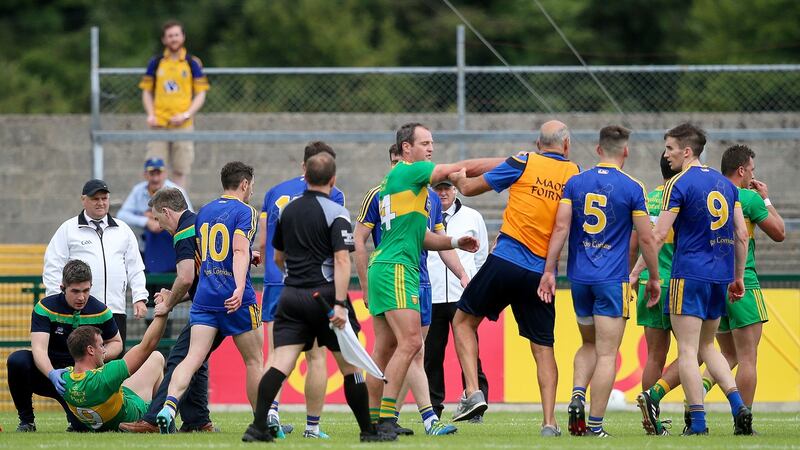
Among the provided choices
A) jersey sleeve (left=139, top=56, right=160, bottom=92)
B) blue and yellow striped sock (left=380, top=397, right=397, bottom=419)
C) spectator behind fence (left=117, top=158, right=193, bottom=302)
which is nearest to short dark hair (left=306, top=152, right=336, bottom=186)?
blue and yellow striped sock (left=380, top=397, right=397, bottom=419)

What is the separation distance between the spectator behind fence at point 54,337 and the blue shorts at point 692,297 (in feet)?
15.3

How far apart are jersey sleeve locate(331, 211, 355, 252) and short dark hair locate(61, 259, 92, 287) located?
2.64m

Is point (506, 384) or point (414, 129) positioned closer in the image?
point (414, 129)

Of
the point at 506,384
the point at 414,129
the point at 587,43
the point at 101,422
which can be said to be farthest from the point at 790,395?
the point at 587,43

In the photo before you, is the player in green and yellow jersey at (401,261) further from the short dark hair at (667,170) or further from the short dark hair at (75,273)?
the short dark hair at (75,273)

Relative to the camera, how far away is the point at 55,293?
1131 cm

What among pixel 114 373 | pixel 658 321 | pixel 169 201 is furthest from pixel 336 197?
pixel 658 321

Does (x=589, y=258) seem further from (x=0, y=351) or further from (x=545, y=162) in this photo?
(x=0, y=351)

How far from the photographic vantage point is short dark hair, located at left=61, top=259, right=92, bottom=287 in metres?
10.5

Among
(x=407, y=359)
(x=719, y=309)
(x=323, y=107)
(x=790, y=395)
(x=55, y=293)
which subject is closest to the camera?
(x=407, y=359)

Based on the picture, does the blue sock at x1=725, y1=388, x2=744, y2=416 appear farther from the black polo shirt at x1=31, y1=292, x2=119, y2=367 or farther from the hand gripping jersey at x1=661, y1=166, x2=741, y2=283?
the black polo shirt at x1=31, y1=292, x2=119, y2=367

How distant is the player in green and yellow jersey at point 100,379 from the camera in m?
10.0

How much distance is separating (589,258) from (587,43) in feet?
70.6

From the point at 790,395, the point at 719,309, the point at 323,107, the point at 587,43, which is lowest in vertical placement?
the point at 790,395
